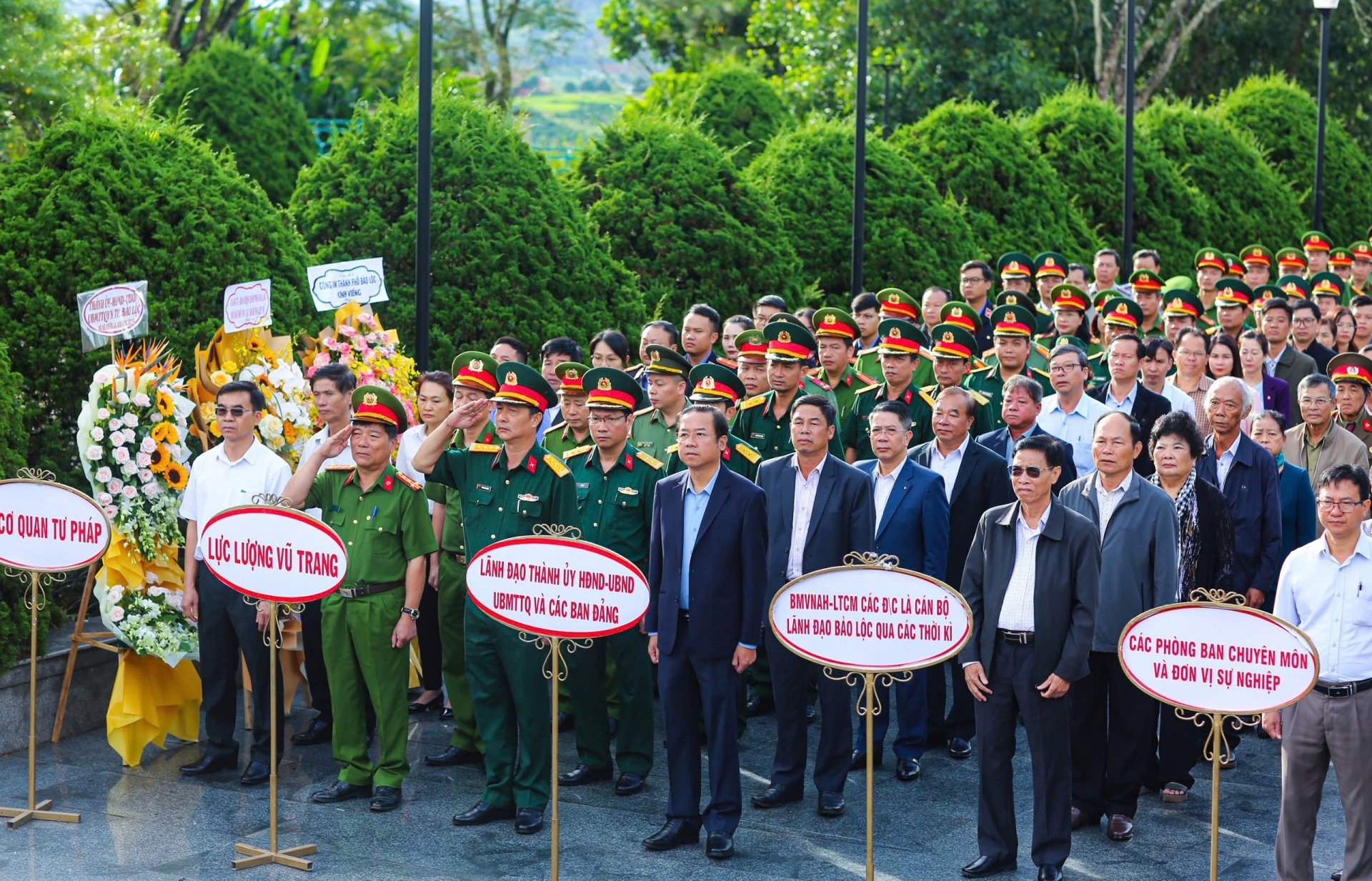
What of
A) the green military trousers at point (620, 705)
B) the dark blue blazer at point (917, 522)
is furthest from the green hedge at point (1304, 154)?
the green military trousers at point (620, 705)

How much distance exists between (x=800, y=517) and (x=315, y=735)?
9.82 feet

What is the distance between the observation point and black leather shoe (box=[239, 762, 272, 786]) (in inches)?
307

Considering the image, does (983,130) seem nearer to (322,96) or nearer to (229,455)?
(229,455)

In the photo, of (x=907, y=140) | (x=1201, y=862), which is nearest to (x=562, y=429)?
(x=1201, y=862)

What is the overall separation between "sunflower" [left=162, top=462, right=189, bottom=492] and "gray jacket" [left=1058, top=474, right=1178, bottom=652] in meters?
4.61

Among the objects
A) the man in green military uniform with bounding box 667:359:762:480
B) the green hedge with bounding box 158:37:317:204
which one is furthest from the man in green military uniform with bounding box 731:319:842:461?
the green hedge with bounding box 158:37:317:204

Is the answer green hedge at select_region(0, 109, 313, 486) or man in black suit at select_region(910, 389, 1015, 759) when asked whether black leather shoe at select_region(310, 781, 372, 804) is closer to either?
man in black suit at select_region(910, 389, 1015, 759)

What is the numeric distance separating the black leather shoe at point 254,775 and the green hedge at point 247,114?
17.9m

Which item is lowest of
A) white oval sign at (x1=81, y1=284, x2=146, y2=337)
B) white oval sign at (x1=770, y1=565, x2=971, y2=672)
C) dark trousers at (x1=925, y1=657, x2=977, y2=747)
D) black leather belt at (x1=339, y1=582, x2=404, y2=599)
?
dark trousers at (x1=925, y1=657, x2=977, y2=747)

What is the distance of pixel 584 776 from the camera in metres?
7.82

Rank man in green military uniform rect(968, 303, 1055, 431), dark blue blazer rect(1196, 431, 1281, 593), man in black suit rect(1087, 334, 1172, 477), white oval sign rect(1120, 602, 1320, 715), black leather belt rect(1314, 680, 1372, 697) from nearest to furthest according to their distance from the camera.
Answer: white oval sign rect(1120, 602, 1320, 715)
black leather belt rect(1314, 680, 1372, 697)
dark blue blazer rect(1196, 431, 1281, 593)
man in black suit rect(1087, 334, 1172, 477)
man in green military uniform rect(968, 303, 1055, 431)

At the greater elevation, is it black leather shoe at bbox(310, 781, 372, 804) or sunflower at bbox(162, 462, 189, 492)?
sunflower at bbox(162, 462, 189, 492)

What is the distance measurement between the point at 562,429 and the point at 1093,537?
3418 millimetres

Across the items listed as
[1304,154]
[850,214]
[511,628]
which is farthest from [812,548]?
[1304,154]
